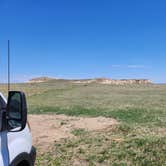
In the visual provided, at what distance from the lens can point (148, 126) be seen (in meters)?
10.9

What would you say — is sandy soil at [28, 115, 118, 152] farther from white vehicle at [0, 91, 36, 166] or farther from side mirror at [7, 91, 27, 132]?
side mirror at [7, 91, 27, 132]

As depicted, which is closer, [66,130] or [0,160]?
[0,160]

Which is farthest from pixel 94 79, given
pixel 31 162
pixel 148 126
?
pixel 31 162

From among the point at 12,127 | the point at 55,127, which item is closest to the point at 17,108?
the point at 12,127

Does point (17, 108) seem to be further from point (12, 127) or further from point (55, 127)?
Answer: point (55, 127)

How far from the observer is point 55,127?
36.1 feet

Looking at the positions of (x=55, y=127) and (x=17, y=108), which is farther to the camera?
(x=55, y=127)

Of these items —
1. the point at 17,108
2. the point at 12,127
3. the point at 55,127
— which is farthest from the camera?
the point at 55,127

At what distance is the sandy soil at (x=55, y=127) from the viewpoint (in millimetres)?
8883

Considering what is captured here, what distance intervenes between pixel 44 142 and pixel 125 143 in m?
1.98

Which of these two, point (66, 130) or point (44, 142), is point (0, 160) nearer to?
point (44, 142)

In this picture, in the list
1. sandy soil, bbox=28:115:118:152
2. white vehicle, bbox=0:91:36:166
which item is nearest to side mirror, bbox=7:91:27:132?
white vehicle, bbox=0:91:36:166

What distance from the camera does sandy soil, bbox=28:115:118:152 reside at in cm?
888

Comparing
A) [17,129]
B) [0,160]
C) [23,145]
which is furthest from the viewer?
[23,145]
